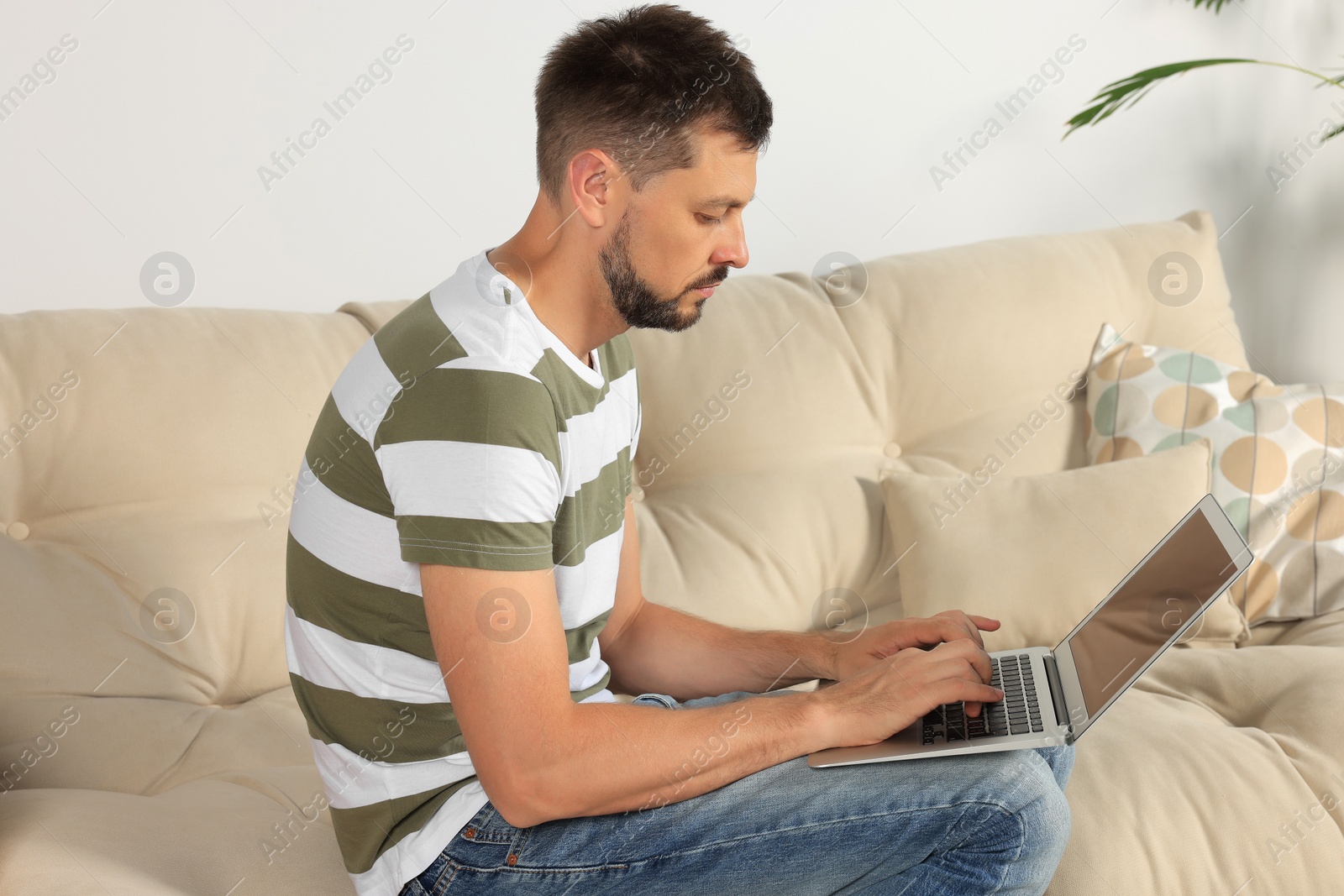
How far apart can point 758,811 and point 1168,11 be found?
2.18 metres

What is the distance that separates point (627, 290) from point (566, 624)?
343 mm

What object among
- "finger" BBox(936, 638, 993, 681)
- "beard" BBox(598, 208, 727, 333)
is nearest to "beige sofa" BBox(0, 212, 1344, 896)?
"finger" BBox(936, 638, 993, 681)

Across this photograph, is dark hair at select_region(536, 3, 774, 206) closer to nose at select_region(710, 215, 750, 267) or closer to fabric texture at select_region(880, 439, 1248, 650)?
nose at select_region(710, 215, 750, 267)

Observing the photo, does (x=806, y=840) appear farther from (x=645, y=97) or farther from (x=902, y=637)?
(x=645, y=97)

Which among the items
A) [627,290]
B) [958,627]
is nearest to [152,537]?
[627,290]

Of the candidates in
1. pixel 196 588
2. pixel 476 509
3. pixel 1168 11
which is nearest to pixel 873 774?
pixel 476 509

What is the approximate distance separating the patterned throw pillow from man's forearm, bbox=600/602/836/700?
2.71ft

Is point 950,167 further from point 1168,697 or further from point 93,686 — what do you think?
point 93,686

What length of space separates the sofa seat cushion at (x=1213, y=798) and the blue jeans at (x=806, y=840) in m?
0.28

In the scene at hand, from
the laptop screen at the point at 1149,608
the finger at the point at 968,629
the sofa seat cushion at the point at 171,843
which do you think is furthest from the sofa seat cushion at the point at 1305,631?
the sofa seat cushion at the point at 171,843

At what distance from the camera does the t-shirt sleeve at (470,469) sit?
2.89ft

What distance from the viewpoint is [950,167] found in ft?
7.64

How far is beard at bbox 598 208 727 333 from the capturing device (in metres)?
1.04

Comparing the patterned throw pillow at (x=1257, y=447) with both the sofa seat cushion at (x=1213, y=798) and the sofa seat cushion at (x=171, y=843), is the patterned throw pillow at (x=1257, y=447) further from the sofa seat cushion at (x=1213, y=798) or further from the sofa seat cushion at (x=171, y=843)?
the sofa seat cushion at (x=171, y=843)
